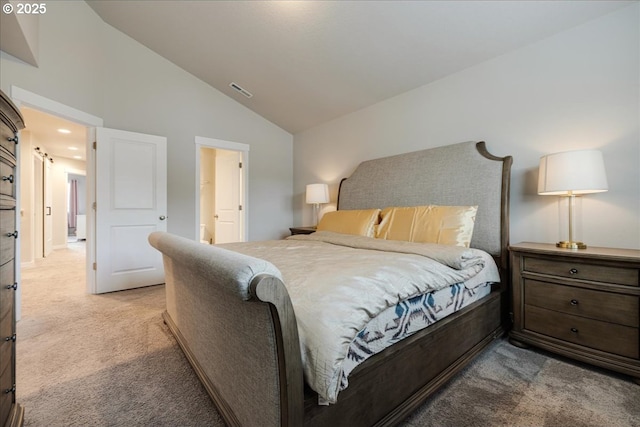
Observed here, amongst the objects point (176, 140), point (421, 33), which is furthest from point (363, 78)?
point (176, 140)

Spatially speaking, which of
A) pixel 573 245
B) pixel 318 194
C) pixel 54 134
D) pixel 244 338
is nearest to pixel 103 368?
pixel 244 338

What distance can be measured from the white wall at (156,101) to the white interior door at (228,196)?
272 mm

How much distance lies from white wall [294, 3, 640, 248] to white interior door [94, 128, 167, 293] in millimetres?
3183

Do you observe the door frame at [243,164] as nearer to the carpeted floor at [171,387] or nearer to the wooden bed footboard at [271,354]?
the carpeted floor at [171,387]

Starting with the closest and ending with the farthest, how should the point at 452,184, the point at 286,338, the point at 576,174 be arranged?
1. the point at 286,338
2. the point at 576,174
3. the point at 452,184

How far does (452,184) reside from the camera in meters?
2.52

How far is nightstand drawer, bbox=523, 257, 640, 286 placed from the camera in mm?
1534

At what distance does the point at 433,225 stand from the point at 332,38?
202 cm

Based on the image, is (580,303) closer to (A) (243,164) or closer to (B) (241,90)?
(A) (243,164)

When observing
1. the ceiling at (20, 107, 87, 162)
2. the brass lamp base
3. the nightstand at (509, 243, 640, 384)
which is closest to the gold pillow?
the nightstand at (509, 243, 640, 384)

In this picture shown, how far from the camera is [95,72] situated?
319 centimetres

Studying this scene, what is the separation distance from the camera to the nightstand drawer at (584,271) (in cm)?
153

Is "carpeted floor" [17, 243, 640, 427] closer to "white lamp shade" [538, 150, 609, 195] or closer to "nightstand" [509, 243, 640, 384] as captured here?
"nightstand" [509, 243, 640, 384]

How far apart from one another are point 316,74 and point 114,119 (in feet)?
8.36
